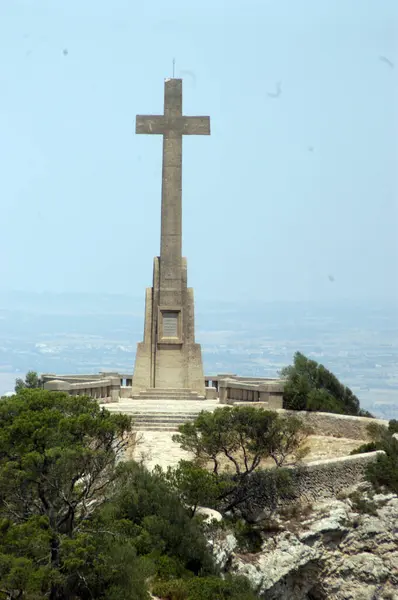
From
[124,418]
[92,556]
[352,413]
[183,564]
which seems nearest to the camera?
[92,556]

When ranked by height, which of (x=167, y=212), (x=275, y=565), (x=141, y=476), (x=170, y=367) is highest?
(x=167, y=212)

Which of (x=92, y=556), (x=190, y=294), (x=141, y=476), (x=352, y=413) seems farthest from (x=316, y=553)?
(x=190, y=294)

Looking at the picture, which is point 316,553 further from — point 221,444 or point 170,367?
point 170,367

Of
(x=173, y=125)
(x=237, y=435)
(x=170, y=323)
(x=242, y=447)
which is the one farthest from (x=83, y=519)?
(x=173, y=125)

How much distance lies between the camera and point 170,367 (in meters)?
33.1

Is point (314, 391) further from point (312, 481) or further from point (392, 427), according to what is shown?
point (312, 481)

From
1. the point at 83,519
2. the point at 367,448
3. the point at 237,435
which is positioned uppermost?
the point at 237,435

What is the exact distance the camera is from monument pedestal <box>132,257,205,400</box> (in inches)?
1296

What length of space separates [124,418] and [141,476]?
4.23 feet

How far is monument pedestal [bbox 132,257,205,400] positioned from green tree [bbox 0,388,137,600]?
12169mm

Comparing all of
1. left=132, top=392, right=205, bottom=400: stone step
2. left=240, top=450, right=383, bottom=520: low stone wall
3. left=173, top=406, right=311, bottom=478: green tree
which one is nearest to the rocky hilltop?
left=240, top=450, right=383, bottom=520: low stone wall

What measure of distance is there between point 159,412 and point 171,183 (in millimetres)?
8444

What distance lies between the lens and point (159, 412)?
28.9 metres

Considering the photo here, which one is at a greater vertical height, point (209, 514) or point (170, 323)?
point (170, 323)
